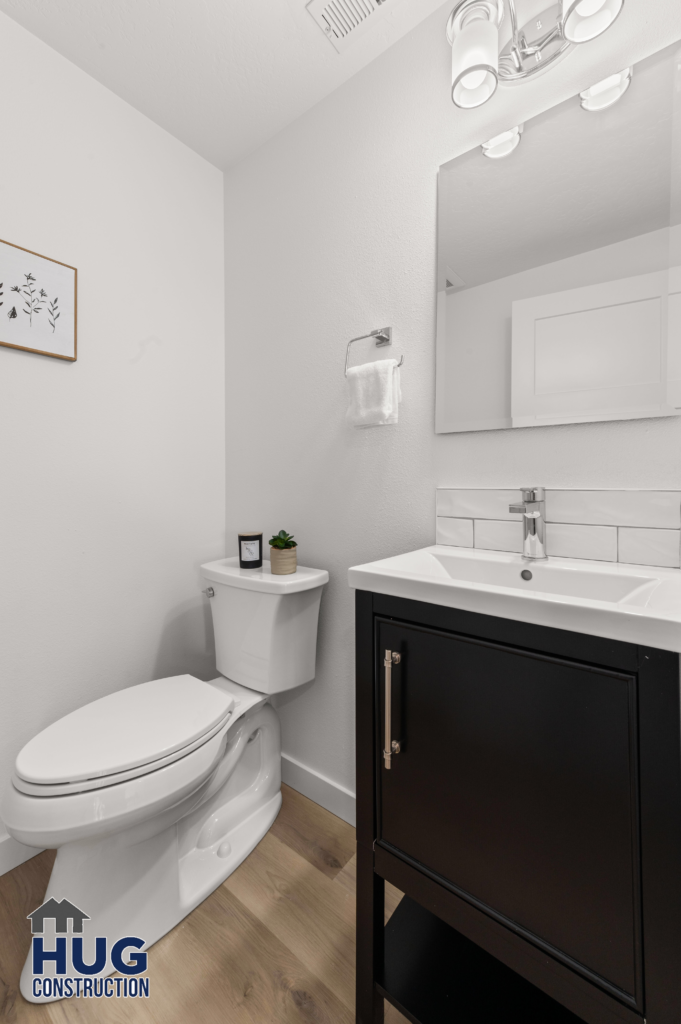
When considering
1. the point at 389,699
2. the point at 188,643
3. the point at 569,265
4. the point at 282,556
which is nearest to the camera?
the point at 389,699

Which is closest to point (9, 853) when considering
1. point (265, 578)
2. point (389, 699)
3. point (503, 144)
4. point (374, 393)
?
point (265, 578)

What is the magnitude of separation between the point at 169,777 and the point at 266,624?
17.9 inches

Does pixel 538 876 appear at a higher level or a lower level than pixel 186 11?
lower

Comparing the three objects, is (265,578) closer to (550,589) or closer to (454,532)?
(454,532)

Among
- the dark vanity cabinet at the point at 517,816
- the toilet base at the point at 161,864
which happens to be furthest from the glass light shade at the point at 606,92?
the toilet base at the point at 161,864

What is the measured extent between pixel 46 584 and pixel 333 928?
118 centimetres

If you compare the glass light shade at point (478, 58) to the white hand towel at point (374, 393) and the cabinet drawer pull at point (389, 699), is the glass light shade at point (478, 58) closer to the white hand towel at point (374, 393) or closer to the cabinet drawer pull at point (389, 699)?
the white hand towel at point (374, 393)

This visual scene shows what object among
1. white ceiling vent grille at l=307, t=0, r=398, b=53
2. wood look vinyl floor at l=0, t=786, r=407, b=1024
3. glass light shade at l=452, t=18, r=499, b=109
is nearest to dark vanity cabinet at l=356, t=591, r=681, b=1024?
wood look vinyl floor at l=0, t=786, r=407, b=1024

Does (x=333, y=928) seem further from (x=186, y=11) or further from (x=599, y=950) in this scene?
(x=186, y=11)

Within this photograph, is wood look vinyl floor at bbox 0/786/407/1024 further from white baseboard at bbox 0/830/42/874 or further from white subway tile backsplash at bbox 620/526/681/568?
white subway tile backsplash at bbox 620/526/681/568

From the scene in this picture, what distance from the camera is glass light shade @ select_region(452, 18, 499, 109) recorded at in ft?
3.12

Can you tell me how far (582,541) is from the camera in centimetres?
98

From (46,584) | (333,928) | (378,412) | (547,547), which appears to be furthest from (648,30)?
(333,928)

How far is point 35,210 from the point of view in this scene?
1.29 m
